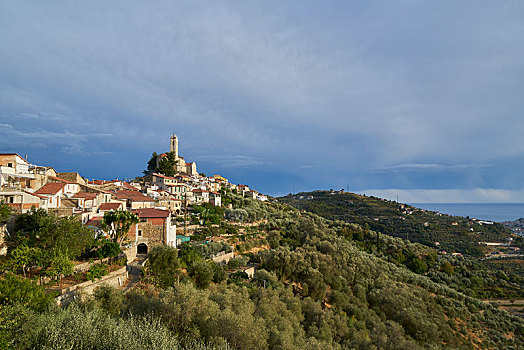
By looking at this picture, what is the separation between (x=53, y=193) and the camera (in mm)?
24422

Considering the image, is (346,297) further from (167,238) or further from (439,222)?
(439,222)

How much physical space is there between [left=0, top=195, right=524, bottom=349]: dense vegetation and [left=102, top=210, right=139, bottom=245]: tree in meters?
4.94

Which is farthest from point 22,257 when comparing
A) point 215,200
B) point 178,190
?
point 178,190

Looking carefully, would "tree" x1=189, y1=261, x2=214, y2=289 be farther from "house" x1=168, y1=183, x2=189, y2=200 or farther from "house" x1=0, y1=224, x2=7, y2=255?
"house" x1=168, y1=183, x2=189, y2=200

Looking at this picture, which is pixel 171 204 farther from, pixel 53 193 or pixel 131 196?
pixel 53 193

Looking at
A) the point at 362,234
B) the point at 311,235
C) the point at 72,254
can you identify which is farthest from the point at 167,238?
the point at 362,234

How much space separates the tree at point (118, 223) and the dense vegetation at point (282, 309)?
16.2ft

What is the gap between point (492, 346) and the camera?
27.6 meters

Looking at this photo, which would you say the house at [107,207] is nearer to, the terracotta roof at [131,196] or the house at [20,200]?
the house at [20,200]

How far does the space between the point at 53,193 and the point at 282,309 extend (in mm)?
22937

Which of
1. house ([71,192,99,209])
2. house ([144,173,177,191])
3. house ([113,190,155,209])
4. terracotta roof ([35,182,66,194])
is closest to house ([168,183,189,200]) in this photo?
house ([144,173,177,191])

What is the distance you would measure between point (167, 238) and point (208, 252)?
4544 millimetres

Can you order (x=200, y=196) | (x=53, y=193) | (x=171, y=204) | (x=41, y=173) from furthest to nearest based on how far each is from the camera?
(x=200, y=196)
(x=171, y=204)
(x=41, y=173)
(x=53, y=193)

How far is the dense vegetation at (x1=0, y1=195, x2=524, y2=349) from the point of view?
9.09m
